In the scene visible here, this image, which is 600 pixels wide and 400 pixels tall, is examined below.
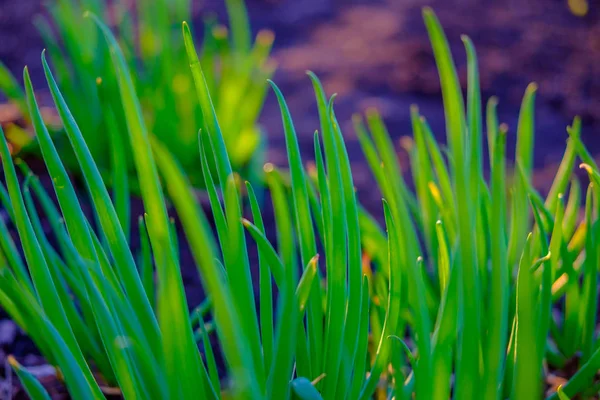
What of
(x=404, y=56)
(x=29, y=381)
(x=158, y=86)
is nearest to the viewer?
(x=29, y=381)

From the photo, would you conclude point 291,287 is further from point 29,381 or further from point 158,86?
point 158,86

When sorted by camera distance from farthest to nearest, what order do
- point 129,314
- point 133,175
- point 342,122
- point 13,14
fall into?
point 13,14 → point 342,122 → point 133,175 → point 129,314

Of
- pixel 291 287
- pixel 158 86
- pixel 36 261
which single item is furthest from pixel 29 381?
pixel 158 86

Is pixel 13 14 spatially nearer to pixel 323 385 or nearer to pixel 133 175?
pixel 133 175

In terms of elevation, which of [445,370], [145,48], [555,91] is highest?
[145,48]

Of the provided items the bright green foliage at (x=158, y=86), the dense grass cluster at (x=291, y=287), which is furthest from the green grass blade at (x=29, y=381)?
the bright green foliage at (x=158, y=86)

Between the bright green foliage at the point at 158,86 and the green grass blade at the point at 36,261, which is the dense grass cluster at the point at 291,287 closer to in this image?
the green grass blade at the point at 36,261

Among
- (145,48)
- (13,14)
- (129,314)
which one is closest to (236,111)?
(145,48)
